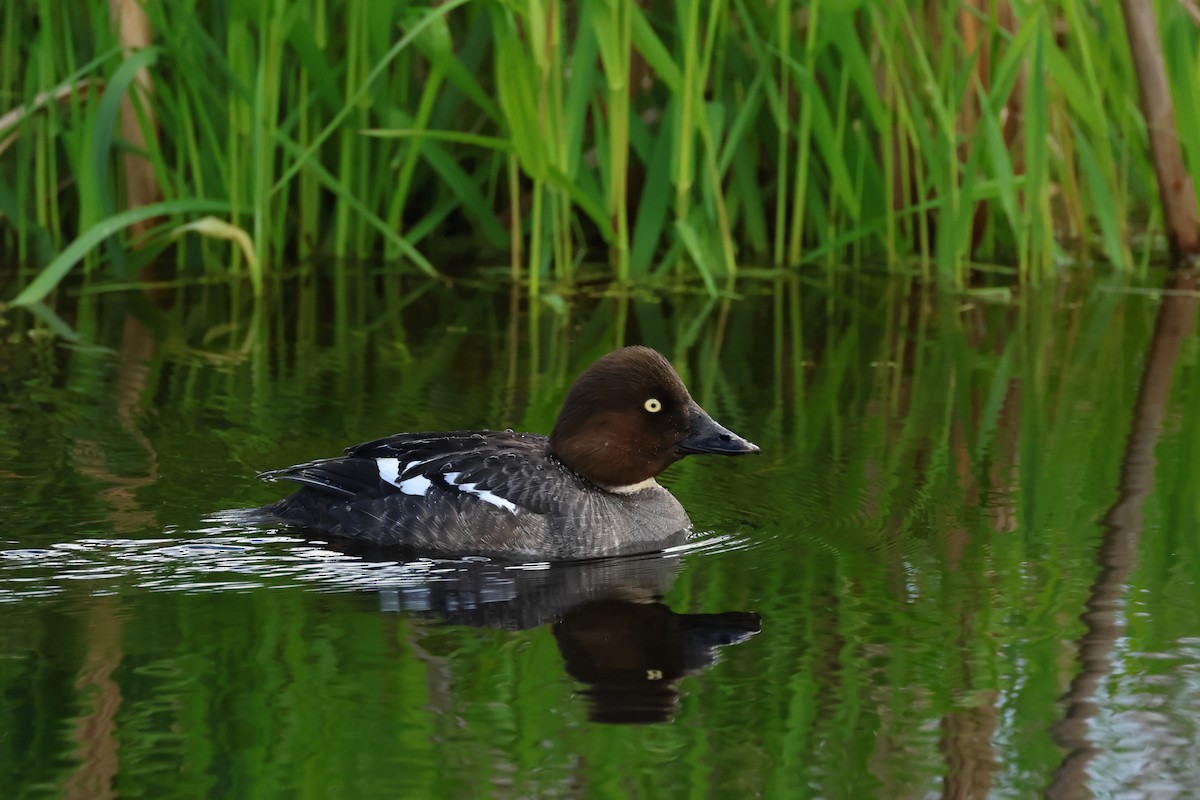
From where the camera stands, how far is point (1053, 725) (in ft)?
13.9

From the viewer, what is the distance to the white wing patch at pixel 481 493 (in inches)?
234

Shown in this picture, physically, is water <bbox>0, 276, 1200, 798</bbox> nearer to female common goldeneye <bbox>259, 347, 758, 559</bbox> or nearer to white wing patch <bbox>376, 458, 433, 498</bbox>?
female common goldeneye <bbox>259, 347, 758, 559</bbox>

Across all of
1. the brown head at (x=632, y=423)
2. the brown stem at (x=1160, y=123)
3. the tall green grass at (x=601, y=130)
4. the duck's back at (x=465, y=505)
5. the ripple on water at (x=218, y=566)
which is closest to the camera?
the ripple on water at (x=218, y=566)

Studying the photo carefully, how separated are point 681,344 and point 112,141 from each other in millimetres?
3033

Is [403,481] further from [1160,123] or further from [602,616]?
[1160,123]

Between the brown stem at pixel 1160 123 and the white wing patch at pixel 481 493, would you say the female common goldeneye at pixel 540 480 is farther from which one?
the brown stem at pixel 1160 123

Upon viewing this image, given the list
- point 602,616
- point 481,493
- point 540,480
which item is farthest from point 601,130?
point 602,616

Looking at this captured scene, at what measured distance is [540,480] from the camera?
607 centimetres

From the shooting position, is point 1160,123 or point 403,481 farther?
point 1160,123

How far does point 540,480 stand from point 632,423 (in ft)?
1.23

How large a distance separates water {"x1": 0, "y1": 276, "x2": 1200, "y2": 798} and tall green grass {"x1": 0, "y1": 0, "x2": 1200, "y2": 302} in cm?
70

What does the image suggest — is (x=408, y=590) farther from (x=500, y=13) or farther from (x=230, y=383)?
(x=500, y=13)

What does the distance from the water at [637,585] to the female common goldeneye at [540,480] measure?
0.52ft

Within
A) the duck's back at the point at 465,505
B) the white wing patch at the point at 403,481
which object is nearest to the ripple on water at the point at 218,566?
the duck's back at the point at 465,505
